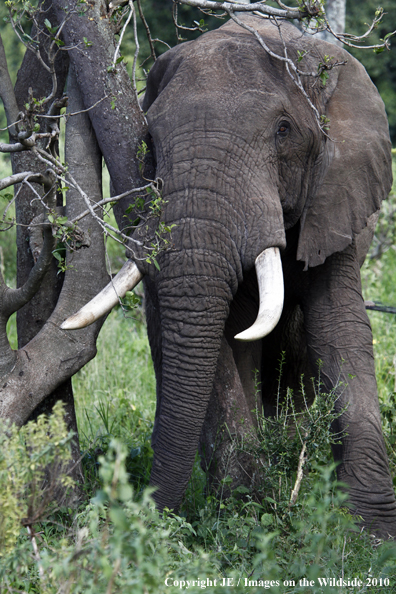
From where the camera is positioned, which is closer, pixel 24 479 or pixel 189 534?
pixel 24 479

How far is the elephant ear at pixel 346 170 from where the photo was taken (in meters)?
3.64

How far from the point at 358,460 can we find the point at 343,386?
14.6 inches

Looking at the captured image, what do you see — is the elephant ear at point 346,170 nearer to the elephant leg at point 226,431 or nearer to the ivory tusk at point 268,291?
the ivory tusk at point 268,291

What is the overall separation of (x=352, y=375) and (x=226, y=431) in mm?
733

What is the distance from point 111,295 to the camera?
10.9 ft

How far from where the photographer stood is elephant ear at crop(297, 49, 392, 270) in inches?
143

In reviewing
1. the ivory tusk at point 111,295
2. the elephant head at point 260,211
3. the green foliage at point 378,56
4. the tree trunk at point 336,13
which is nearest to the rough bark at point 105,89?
the elephant head at point 260,211

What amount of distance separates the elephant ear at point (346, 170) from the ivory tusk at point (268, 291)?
0.44 meters

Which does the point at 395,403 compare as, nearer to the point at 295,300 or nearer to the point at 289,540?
the point at 295,300

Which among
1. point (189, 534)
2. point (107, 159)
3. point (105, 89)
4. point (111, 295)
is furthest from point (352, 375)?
point (105, 89)

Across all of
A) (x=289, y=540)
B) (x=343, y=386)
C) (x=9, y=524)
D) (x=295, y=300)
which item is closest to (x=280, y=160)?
(x=295, y=300)

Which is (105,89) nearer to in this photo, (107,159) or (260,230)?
(107,159)

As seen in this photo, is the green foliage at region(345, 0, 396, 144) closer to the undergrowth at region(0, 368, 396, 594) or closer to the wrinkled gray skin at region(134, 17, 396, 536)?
the wrinkled gray skin at region(134, 17, 396, 536)

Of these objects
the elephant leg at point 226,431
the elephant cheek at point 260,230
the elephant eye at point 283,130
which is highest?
the elephant eye at point 283,130
